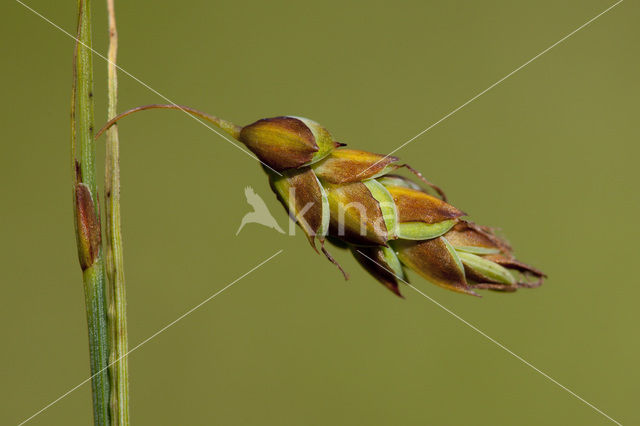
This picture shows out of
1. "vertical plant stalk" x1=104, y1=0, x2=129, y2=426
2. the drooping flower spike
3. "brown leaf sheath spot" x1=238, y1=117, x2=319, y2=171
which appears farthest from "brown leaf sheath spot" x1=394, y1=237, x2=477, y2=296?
"vertical plant stalk" x1=104, y1=0, x2=129, y2=426

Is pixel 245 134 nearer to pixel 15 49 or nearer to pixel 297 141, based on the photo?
pixel 297 141

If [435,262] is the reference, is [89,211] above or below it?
above

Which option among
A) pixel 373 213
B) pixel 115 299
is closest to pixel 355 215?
pixel 373 213

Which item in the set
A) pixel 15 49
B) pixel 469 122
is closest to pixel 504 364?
pixel 469 122

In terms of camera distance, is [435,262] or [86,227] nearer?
[86,227]

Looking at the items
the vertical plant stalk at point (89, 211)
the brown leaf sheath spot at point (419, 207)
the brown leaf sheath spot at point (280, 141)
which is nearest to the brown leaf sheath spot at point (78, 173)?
the vertical plant stalk at point (89, 211)

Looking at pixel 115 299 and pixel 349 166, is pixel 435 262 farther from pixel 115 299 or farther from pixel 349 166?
pixel 115 299

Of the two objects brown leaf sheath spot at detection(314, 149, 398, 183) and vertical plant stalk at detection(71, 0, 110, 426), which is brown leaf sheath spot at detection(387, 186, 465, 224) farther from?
vertical plant stalk at detection(71, 0, 110, 426)
